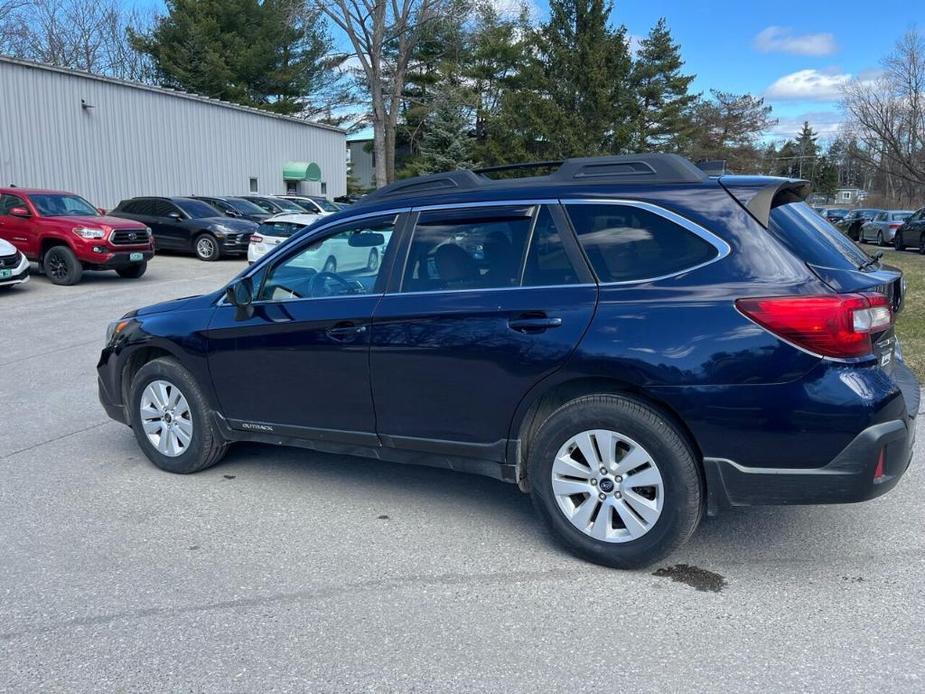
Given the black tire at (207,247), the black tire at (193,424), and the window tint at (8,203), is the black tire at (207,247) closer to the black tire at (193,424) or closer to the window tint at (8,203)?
the window tint at (8,203)

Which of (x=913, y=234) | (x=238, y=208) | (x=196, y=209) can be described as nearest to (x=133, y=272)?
(x=196, y=209)

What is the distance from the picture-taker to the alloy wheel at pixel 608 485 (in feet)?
12.0

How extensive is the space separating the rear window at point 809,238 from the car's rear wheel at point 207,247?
18476 millimetres

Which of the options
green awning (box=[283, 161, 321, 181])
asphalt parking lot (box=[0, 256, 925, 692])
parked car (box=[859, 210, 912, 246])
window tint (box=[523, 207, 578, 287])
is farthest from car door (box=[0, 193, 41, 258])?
parked car (box=[859, 210, 912, 246])

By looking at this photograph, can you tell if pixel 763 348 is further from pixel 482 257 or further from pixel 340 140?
pixel 340 140

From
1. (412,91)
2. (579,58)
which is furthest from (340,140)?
(579,58)

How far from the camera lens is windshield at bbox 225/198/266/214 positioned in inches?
954

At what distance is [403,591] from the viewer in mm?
3617

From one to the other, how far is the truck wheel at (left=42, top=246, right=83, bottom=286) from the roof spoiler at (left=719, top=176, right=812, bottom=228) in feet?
46.7

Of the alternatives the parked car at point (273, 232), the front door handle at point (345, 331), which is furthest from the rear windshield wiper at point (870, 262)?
the parked car at point (273, 232)

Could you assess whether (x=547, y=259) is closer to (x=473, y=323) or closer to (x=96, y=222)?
(x=473, y=323)

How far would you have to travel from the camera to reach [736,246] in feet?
11.6

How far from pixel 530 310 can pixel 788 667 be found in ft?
6.00

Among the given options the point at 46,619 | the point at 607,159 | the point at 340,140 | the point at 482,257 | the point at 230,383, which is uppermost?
the point at 340,140
